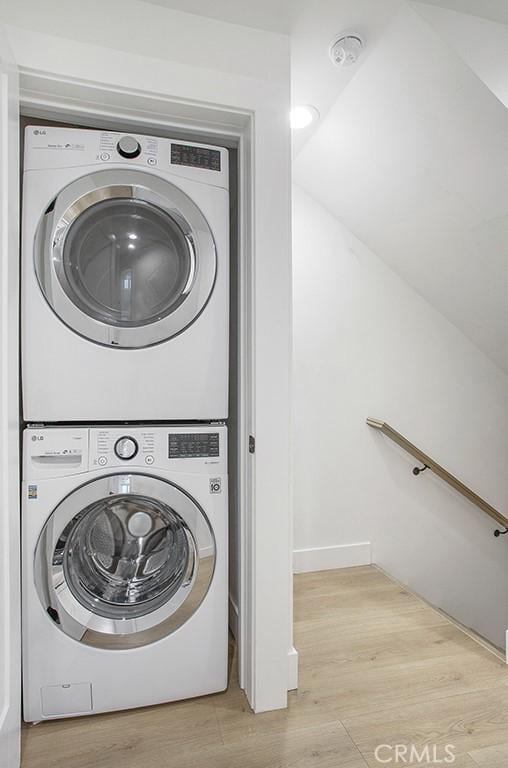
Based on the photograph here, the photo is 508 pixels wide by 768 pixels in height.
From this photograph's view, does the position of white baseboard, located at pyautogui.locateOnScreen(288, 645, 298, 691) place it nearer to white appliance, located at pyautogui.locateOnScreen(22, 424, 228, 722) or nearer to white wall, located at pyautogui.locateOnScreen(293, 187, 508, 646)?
white appliance, located at pyautogui.locateOnScreen(22, 424, 228, 722)

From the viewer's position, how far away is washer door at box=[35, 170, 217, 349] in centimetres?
142

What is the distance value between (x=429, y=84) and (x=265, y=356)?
3.77ft

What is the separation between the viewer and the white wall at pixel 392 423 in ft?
8.44

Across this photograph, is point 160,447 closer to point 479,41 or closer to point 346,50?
point 346,50

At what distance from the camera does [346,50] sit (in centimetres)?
164

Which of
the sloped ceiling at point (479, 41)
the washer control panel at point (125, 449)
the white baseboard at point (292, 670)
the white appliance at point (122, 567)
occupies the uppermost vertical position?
the sloped ceiling at point (479, 41)

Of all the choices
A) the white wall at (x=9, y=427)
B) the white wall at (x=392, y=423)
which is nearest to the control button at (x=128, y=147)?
the white wall at (x=9, y=427)

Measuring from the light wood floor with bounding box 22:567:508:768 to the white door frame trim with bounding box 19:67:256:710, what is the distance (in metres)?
0.16

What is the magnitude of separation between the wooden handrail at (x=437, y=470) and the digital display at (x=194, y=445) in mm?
1355

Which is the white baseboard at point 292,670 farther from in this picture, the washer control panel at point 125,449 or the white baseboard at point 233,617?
the washer control panel at point 125,449

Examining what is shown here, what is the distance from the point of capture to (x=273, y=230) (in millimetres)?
1519

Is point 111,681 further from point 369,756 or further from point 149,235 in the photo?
point 149,235

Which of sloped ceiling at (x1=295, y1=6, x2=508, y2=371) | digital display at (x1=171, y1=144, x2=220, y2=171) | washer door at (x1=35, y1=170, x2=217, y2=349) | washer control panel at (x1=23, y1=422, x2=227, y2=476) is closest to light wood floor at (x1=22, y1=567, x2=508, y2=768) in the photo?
washer control panel at (x1=23, y1=422, x2=227, y2=476)

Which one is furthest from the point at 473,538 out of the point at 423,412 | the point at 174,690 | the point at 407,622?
the point at 174,690
